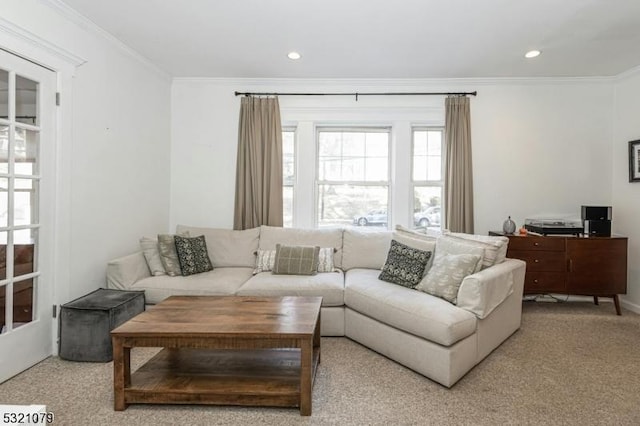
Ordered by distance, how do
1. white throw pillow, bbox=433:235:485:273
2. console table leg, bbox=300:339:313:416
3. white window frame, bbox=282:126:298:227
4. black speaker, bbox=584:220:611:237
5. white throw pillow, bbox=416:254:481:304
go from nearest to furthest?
console table leg, bbox=300:339:313:416
white throw pillow, bbox=416:254:481:304
white throw pillow, bbox=433:235:485:273
black speaker, bbox=584:220:611:237
white window frame, bbox=282:126:298:227

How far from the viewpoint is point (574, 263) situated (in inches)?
141

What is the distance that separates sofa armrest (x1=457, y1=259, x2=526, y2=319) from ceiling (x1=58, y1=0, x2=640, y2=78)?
1.96 meters

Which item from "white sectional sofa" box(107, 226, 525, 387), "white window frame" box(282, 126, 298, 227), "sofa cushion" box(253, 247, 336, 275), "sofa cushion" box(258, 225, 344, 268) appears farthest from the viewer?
"white window frame" box(282, 126, 298, 227)

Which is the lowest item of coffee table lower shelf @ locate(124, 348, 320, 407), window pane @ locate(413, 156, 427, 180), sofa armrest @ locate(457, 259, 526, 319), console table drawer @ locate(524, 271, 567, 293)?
coffee table lower shelf @ locate(124, 348, 320, 407)

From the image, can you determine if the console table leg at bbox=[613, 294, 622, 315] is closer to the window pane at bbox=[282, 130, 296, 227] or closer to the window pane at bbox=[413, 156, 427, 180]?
the window pane at bbox=[413, 156, 427, 180]

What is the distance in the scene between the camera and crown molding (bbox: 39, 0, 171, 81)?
8.43 feet

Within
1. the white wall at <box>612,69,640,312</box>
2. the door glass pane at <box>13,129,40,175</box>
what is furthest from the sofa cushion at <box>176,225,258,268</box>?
the white wall at <box>612,69,640,312</box>

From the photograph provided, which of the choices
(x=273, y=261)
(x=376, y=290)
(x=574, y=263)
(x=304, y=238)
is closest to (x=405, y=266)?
(x=376, y=290)

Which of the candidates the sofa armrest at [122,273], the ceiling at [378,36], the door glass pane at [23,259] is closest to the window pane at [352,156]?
the ceiling at [378,36]

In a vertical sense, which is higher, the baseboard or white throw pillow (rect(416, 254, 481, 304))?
white throw pillow (rect(416, 254, 481, 304))

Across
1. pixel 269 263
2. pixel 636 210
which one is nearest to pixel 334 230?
pixel 269 263

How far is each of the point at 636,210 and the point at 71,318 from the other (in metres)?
5.40

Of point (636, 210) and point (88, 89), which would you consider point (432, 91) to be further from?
point (88, 89)

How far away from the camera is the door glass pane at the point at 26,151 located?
236 cm
